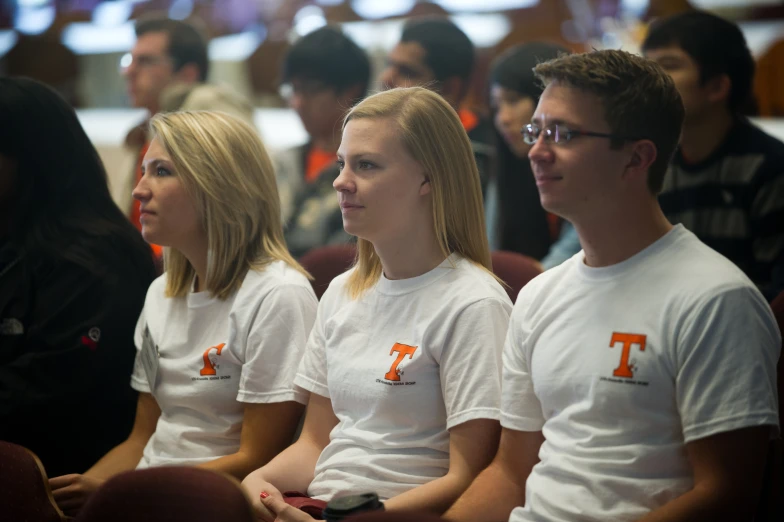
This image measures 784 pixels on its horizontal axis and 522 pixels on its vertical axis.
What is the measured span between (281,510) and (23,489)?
611 mm

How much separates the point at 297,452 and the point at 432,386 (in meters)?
0.42

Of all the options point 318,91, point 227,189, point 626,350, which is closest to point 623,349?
point 626,350

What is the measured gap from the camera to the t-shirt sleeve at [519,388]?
1917 mm

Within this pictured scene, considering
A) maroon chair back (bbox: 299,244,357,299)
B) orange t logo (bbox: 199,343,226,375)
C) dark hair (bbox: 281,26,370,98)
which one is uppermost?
dark hair (bbox: 281,26,370,98)

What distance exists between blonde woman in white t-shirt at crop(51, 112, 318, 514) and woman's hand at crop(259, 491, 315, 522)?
0.78 feet

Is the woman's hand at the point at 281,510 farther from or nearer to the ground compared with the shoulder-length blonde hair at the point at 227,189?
nearer to the ground

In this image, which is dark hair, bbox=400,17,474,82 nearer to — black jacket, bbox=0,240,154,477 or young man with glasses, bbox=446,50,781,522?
black jacket, bbox=0,240,154,477

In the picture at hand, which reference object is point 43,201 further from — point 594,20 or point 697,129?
point 594,20

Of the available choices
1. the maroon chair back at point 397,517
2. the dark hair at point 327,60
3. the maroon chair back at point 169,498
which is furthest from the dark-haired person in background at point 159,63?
the maroon chair back at point 397,517

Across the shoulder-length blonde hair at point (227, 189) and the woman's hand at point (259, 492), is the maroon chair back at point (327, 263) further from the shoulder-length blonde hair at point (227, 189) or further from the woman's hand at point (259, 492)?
the woman's hand at point (259, 492)

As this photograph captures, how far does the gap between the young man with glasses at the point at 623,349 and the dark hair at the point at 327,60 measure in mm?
2548

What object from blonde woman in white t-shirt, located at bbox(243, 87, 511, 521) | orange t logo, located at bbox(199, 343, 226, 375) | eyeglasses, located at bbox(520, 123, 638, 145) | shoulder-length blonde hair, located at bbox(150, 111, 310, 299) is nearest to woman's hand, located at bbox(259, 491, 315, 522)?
blonde woman in white t-shirt, located at bbox(243, 87, 511, 521)

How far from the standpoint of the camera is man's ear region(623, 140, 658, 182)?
1804 mm

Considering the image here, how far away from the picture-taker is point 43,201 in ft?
9.29
